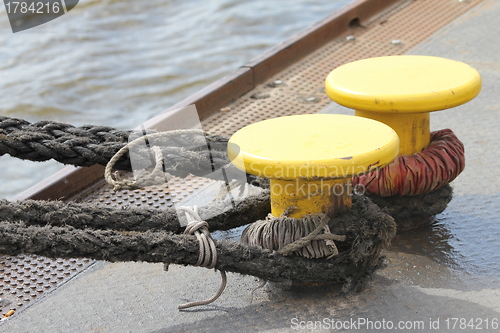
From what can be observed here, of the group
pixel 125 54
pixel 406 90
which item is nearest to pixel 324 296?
pixel 406 90

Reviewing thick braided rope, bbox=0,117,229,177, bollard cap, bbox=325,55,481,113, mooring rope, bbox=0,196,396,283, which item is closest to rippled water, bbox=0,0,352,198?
thick braided rope, bbox=0,117,229,177

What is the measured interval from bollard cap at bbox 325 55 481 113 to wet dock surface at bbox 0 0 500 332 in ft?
1.52

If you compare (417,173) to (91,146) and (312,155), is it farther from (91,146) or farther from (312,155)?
(91,146)

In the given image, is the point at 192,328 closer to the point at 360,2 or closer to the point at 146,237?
the point at 146,237

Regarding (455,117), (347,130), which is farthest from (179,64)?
(347,130)

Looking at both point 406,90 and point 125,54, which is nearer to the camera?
point 406,90

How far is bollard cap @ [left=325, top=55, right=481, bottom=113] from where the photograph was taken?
188 cm

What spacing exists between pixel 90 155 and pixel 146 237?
561 millimetres

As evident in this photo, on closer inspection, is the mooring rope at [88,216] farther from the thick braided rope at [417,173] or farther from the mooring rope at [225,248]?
the thick braided rope at [417,173]

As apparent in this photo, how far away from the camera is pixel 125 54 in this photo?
635 centimetres

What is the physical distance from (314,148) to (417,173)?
1.68ft

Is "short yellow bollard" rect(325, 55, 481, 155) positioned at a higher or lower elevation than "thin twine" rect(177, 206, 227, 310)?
higher

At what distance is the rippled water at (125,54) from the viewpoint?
5.32m

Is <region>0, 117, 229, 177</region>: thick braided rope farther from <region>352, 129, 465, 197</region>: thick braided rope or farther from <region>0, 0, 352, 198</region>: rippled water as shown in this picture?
<region>0, 0, 352, 198</region>: rippled water
